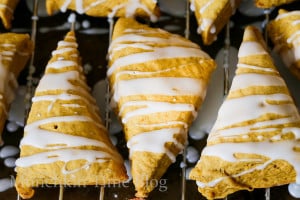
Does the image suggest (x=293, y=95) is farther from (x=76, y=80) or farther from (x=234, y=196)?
(x=76, y=80)

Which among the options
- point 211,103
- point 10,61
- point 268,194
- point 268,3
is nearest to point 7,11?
point 10,61

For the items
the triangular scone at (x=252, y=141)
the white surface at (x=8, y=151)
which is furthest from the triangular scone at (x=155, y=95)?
the white surface at (x=8, y=151)

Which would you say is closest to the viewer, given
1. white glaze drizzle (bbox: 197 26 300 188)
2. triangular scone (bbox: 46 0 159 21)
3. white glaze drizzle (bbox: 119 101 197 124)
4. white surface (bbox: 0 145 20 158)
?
white glaze drizzle (bbox: 197 26 300 188)

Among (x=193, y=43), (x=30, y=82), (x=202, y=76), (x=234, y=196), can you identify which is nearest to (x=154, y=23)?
(x=193, y=43)

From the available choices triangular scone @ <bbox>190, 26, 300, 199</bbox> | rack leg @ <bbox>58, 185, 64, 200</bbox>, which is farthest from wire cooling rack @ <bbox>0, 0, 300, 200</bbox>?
triangular scone @ <bbox>190, 26, 300, 199</bbox>

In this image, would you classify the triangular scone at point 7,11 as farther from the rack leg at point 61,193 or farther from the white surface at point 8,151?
the rack leg at point 61,193

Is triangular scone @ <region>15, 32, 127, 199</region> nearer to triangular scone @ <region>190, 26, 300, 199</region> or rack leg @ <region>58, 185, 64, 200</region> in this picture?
rack leg @ <region>58, 185, 64, 200</region>
